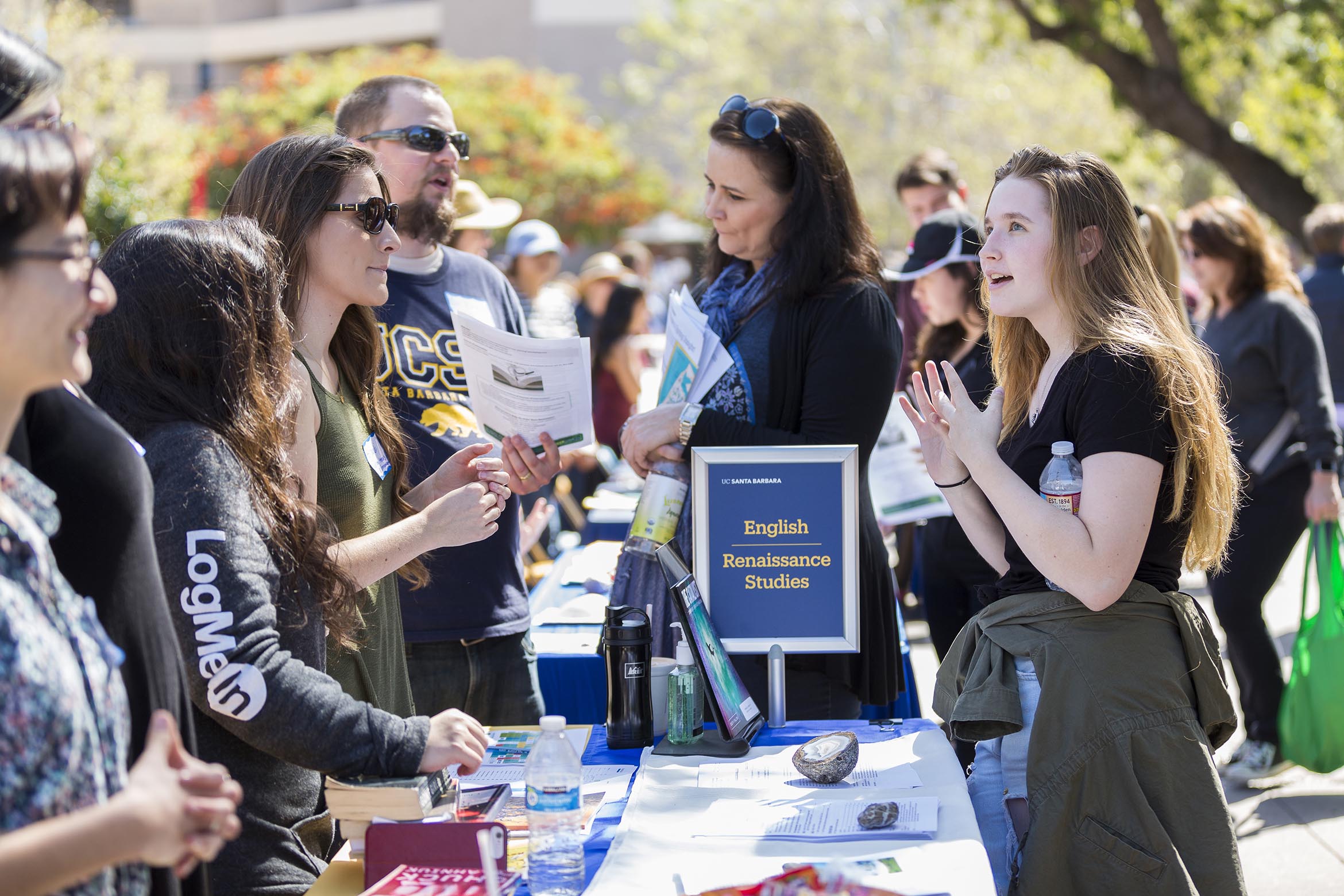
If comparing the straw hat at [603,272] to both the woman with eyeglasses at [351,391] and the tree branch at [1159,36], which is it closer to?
the tree branch at [1159,36]

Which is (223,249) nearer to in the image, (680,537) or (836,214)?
(680,537)

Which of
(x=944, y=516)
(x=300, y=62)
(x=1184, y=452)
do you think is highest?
(x=300, y=62)

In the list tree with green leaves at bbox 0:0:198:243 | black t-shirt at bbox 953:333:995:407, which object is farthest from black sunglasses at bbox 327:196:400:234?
tree with green leaves at bbox 0:0:198:243

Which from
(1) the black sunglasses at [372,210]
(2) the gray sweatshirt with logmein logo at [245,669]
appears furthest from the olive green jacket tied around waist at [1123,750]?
(1) the black sunglasses at [372,210]

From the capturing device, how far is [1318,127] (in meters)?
10.8

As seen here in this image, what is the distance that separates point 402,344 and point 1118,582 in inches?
69.9

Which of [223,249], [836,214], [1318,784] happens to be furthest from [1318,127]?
[223,249]

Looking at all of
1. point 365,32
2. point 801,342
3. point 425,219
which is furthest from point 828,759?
point 365,32

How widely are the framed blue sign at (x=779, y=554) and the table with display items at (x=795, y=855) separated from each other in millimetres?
470

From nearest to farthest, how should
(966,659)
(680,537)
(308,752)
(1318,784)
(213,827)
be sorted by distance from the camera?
(213,827) → (308,752) → (966,659) → (680,537) → (1318,784)

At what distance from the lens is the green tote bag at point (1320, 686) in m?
4.06

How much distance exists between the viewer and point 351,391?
2.50 metres

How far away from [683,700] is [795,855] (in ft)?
1.76

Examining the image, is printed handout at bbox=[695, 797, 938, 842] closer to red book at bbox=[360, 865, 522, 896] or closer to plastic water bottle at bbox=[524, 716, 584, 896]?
plastic water bottle at bbox=[524, 716, 584, 896]
